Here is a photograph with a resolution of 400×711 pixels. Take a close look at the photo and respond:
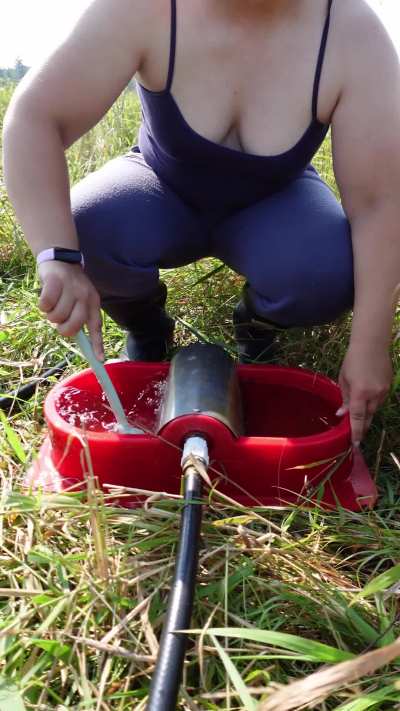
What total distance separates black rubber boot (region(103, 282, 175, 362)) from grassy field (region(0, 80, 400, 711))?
324mm

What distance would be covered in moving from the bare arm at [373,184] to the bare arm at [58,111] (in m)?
0.32

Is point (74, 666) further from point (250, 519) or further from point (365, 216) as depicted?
point (365, 216)

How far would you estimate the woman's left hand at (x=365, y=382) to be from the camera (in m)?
0.98

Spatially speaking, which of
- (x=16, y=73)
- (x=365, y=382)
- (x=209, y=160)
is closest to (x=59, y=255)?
(x=209, y=160)

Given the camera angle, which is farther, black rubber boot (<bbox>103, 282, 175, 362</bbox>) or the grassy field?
black rubber boot (<bbox>103, 282, 175, 362</bbox>)

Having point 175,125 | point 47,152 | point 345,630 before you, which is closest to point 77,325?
point 47,152

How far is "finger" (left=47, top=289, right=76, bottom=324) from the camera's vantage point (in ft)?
2.90

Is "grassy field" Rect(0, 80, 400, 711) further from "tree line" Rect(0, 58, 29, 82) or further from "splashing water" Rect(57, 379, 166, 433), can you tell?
"tree line" Rect(0, 58, 29, 82)

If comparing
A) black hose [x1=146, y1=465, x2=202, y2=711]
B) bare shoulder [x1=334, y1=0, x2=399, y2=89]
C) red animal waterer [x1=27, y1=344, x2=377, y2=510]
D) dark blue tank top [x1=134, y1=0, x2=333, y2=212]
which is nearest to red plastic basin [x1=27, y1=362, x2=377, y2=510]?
red animal waterer [x1=27, y1=344, x2=377, y2=510]

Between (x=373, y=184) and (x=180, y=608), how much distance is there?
0.66 meters

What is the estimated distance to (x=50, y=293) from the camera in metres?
0.88

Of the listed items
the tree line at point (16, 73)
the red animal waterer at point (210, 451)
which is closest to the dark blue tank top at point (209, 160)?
the red animal waterer at point (210, 451)

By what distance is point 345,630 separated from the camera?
29.0 inches

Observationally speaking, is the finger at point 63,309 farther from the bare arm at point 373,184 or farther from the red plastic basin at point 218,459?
the bare arm at point 373,184
